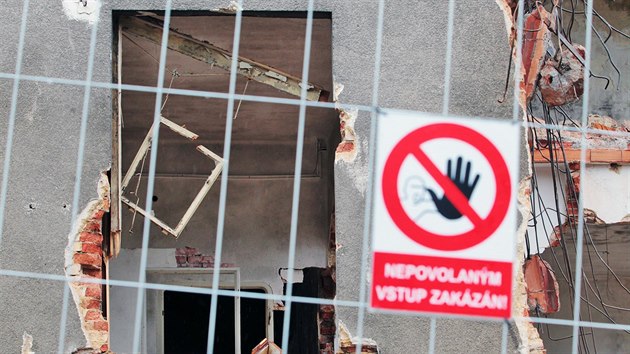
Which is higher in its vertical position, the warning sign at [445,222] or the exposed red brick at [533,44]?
the exposed red brick at [533,44]

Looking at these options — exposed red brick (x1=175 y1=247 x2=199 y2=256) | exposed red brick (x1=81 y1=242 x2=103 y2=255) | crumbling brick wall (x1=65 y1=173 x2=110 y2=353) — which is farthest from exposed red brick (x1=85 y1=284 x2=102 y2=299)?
exposed red brick (x1=175 y1=247 x2=199 y2=256)

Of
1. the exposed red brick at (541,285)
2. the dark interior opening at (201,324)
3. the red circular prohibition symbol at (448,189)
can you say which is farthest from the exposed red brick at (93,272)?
the dark interior opening at (201,324)

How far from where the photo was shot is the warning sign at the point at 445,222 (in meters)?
6.10

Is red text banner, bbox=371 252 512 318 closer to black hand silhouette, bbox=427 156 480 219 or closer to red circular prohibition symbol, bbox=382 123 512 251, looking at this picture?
red circular prohibition symbol, bbox=382 123 512 251

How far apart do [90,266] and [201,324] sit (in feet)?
11.7

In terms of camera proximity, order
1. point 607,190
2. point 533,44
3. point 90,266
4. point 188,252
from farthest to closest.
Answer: point 607,190 → point 188,252 → point 533,44 → point 90,266

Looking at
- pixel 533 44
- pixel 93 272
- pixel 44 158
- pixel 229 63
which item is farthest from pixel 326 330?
pixel 44 158

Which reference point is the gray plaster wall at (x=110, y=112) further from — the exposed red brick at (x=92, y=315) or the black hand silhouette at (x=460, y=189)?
the black hand silhouette at (x=460, y=189)

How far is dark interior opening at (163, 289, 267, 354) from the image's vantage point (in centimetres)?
1045

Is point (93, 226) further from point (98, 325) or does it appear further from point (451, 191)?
point (451, 191)

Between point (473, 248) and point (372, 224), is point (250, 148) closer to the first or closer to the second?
point (372, 224)

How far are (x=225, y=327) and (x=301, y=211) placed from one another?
131cm

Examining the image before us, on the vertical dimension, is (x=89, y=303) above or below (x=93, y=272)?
below

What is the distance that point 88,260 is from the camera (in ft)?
23.2
